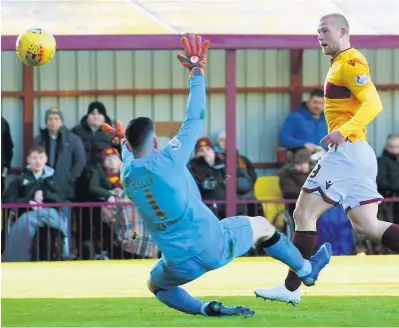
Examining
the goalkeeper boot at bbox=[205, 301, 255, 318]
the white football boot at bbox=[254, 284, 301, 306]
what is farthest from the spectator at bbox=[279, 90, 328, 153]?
the goalkeeper boot at bbox=[205, 301, 255, 318]

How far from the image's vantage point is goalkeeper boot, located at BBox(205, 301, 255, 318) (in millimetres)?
10414

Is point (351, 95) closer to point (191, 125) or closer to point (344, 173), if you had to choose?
point (344, 173)

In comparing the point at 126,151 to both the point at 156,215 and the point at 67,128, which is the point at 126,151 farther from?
the point at 67,128

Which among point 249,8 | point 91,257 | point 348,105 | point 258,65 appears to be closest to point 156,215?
point 348,105

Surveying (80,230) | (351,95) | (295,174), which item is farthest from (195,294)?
(295,174)

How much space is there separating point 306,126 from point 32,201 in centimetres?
354

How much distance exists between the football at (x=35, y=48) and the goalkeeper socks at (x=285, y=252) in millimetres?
4310

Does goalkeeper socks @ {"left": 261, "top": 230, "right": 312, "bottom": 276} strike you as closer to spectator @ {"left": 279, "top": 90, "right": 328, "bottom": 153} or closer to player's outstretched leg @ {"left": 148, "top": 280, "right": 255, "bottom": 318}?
player's outstretched leg @ {"left": 148, "top": 280, "right": 255, "bottom": 318}

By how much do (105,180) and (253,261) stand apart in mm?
2540

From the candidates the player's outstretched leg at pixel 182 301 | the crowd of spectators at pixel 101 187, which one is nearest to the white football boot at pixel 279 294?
the player's outstretched leg at pixel 182 301

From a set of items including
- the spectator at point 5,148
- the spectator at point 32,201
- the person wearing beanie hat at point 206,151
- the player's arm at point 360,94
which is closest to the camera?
the player's arm at point 360,94

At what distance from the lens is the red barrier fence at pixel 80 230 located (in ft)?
55.6

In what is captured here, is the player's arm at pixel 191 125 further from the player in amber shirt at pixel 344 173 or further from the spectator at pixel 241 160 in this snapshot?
the spectator at pixel 241 160

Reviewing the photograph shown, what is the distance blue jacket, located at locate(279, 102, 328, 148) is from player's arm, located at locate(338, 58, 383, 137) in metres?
6.94
